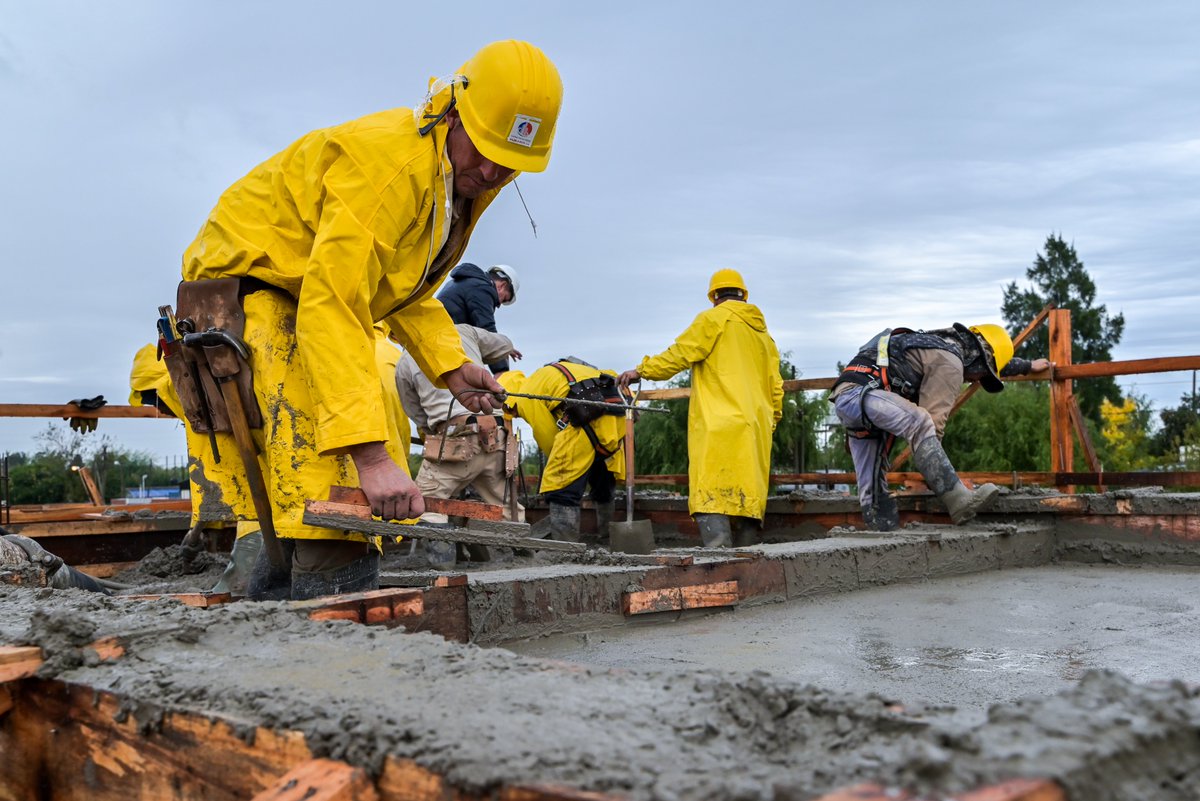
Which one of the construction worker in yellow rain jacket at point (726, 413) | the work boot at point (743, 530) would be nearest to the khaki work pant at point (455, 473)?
the construction worker in yellow rain jacket at point (726, 413)

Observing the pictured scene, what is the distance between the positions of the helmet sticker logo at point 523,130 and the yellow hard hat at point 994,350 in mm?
4543

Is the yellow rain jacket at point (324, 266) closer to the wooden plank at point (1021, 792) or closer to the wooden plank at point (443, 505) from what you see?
the wooden plank at point (443, 505)

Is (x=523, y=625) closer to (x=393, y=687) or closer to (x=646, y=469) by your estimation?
(x=393, y=687)

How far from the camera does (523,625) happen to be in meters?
3.23

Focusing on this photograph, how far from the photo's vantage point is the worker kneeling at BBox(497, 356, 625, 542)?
7516 mm

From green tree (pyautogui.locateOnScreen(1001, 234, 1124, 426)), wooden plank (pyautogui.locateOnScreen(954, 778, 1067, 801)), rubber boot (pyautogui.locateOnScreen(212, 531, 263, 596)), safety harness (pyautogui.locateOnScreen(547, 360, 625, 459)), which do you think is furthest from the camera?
green tree (pyautogui.locateOnScreen(1001, 234, 1124, 426))

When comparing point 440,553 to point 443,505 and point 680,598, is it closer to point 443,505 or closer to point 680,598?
point 680,598

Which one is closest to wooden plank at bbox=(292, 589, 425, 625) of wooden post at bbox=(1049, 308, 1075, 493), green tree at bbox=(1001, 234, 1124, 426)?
wooden post at bbox=(1049, 308, 1075, 493)

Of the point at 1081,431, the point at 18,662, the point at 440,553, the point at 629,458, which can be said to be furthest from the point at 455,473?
the point at 18,662

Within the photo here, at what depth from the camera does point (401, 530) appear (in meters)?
2.97

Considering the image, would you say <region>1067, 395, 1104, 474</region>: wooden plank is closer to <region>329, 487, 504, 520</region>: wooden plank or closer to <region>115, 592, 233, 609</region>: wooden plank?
<region>329, 487, 504, 520</region>: wooden plank

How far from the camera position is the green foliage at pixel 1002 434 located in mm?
16562

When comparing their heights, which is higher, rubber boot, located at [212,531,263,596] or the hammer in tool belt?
the hammer in tool belt

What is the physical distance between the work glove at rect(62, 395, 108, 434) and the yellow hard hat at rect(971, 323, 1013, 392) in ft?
19.9
